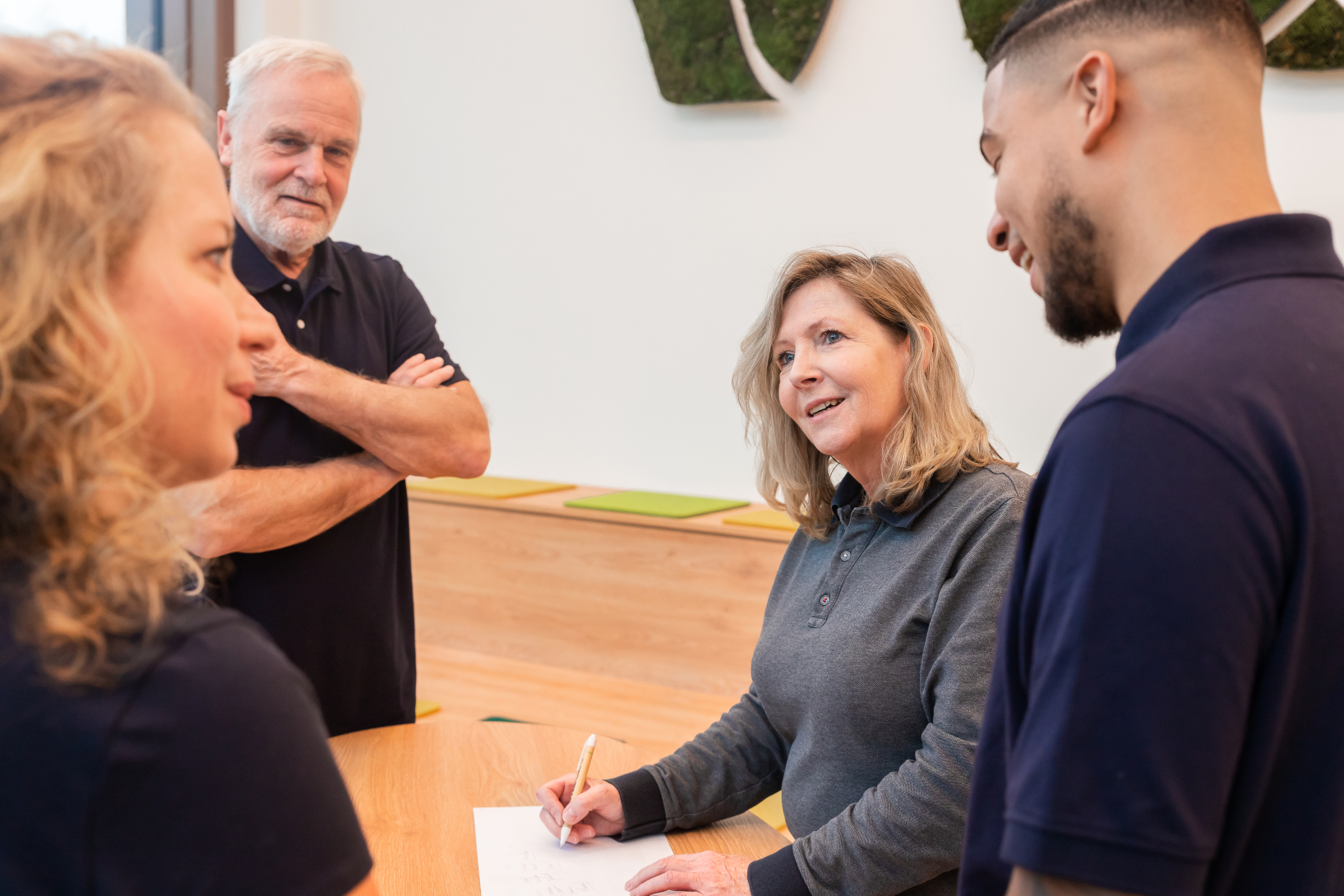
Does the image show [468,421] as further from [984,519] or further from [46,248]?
[46,248]

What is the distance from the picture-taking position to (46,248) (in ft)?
1.75

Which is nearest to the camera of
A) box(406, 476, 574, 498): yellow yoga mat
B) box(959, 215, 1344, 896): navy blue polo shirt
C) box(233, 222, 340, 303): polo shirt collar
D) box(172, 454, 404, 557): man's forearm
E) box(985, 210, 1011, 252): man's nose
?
box(959, 215, 1344, 896): navy blue polo shirt

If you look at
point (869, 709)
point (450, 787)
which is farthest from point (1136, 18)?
point (450, 787)

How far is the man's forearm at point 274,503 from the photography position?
1597mm

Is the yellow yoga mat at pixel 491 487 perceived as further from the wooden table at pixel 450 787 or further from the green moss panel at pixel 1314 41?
the green moss panel at pixel 1314 41

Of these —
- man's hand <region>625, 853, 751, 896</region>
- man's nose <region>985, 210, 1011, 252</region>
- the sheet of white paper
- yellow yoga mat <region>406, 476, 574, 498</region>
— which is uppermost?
man's nose <region>985, 210, 1011, 252</region>

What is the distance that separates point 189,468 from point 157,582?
0.35 ft

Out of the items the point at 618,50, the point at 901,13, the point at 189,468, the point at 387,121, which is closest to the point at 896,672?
the point at 189,468

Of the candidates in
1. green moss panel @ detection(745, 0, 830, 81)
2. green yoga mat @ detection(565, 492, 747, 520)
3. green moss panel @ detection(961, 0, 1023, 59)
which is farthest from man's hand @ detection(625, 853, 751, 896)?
green moss panel @ detection(745, 0, 830, 81)

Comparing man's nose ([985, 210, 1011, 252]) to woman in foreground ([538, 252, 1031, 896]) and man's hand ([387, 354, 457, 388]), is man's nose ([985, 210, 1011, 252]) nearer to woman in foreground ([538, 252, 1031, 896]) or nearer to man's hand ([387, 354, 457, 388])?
woman in foreground ([538, 252, 1031, 896])

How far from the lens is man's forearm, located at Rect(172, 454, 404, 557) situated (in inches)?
62.9

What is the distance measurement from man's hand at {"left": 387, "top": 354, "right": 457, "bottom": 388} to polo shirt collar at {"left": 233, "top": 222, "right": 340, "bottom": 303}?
194mm

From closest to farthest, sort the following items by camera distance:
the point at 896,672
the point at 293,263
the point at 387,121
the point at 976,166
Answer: the point at 896,672 < the point at 293,263 < the point at 976,166 < the point at 387,121

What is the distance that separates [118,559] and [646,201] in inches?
126
